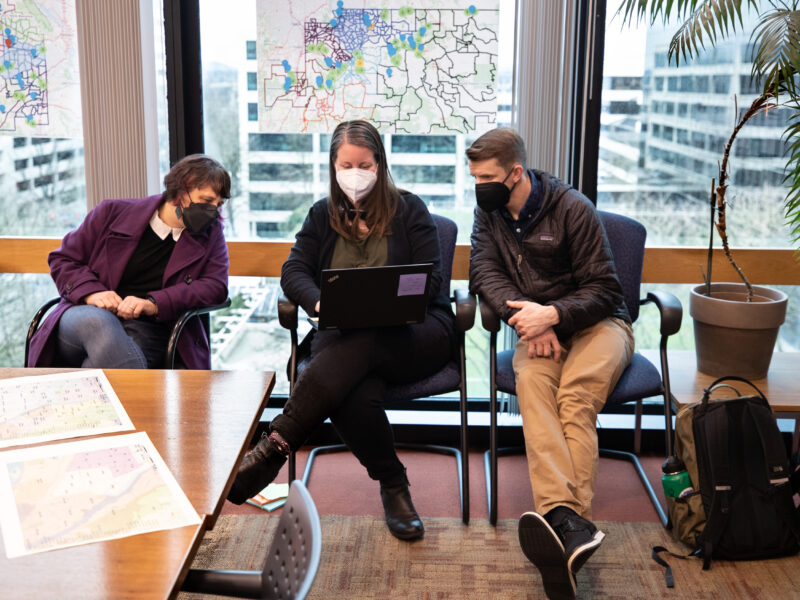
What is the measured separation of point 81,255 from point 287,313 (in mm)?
823

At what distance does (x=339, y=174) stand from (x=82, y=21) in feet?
3.89

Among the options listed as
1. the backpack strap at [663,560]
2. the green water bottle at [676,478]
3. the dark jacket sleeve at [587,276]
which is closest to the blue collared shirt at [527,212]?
the dark jacket sleeve at [587,276]

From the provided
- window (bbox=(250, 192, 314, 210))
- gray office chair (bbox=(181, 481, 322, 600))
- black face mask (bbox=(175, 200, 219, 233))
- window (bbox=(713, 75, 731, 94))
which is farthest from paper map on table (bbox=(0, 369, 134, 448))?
window (bbox=(713, 75, 731, 94))

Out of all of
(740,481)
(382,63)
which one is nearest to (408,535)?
(740,481)

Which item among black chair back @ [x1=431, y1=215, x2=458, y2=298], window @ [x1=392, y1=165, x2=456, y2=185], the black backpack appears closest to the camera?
the black backpack

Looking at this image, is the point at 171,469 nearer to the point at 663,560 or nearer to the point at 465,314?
the point at 465,314

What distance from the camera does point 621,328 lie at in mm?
2803

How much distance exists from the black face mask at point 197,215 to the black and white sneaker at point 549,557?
4.87 feet

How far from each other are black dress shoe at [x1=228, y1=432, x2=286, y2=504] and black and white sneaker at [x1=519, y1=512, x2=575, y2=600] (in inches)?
30.4

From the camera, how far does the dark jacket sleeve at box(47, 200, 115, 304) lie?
288cm

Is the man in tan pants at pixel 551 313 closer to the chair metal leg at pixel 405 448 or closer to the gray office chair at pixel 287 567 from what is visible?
the chair metal leg at pixel 405 448

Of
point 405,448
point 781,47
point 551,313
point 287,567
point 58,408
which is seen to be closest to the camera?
point 287,567

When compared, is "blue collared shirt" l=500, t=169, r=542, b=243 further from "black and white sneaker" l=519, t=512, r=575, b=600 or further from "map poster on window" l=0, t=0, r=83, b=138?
"map poster on window" l=0, t=0, r=83, b=138

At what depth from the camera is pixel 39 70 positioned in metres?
3.25
